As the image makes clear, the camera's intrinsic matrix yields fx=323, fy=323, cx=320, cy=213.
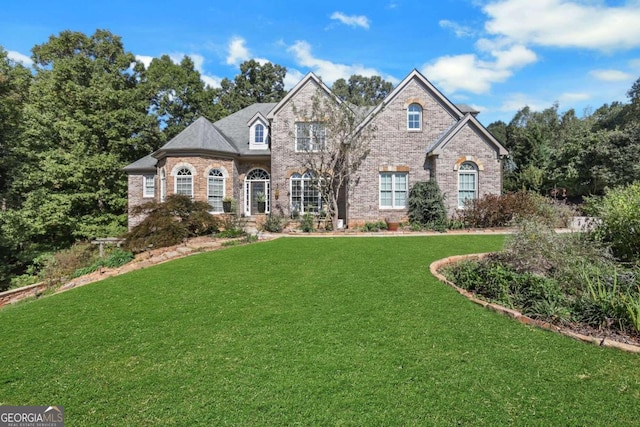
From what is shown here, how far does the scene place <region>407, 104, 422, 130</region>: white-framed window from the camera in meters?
18.6

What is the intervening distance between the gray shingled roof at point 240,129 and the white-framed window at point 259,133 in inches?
28.4

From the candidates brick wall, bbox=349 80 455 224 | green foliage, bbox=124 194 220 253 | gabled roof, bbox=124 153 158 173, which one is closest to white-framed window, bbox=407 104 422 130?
brick wall, bbox=349 80 455 224

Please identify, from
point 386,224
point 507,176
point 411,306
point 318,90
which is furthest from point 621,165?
point 411,306

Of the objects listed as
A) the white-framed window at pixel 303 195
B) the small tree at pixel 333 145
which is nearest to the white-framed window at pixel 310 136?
the small tree at pixel 333 145

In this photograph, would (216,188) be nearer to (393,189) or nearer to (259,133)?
A: (259,133)

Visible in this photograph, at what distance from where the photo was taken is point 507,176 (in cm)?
3178

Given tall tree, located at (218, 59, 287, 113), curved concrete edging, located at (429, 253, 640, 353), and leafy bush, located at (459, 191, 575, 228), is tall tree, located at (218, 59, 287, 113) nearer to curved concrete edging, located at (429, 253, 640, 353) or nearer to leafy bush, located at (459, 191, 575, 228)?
leafy bush, located at (459, 191, 575, 228)

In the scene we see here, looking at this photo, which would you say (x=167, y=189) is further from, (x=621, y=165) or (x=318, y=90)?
(x=621, y=165)

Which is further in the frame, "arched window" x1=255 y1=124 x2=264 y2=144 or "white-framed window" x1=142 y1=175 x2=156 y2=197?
"white-framed window" x1=142 y1=175 x2=156 y2=197

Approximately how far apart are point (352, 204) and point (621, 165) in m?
22.0

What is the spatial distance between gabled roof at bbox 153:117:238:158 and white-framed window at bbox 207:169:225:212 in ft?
4.51

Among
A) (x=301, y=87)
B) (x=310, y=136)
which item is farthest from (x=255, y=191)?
(x=301, y=87)

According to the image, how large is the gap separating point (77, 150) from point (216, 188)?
10862 millimetres

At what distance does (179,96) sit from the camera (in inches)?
1216
